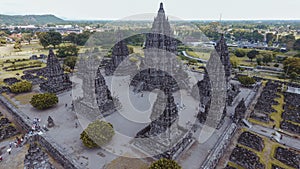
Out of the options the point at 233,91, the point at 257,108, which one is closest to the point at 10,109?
the point at 233,91

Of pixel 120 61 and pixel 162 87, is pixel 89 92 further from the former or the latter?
pixel 120 61

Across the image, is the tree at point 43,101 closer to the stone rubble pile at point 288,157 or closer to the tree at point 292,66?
the stone rubble pile at point 288,157

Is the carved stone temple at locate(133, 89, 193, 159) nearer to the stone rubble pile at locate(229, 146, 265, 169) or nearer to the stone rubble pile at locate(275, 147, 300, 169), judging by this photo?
the stone rubble pile at locate(229, 146, 265, 169)

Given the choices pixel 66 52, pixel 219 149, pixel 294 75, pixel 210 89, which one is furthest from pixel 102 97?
pixel 66 52

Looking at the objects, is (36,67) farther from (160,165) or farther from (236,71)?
(236,71)

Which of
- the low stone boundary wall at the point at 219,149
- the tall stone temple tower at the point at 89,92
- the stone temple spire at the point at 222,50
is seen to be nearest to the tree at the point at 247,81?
the stone temple spire at the point at 222,50

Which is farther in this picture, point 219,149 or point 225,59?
point 225,59
